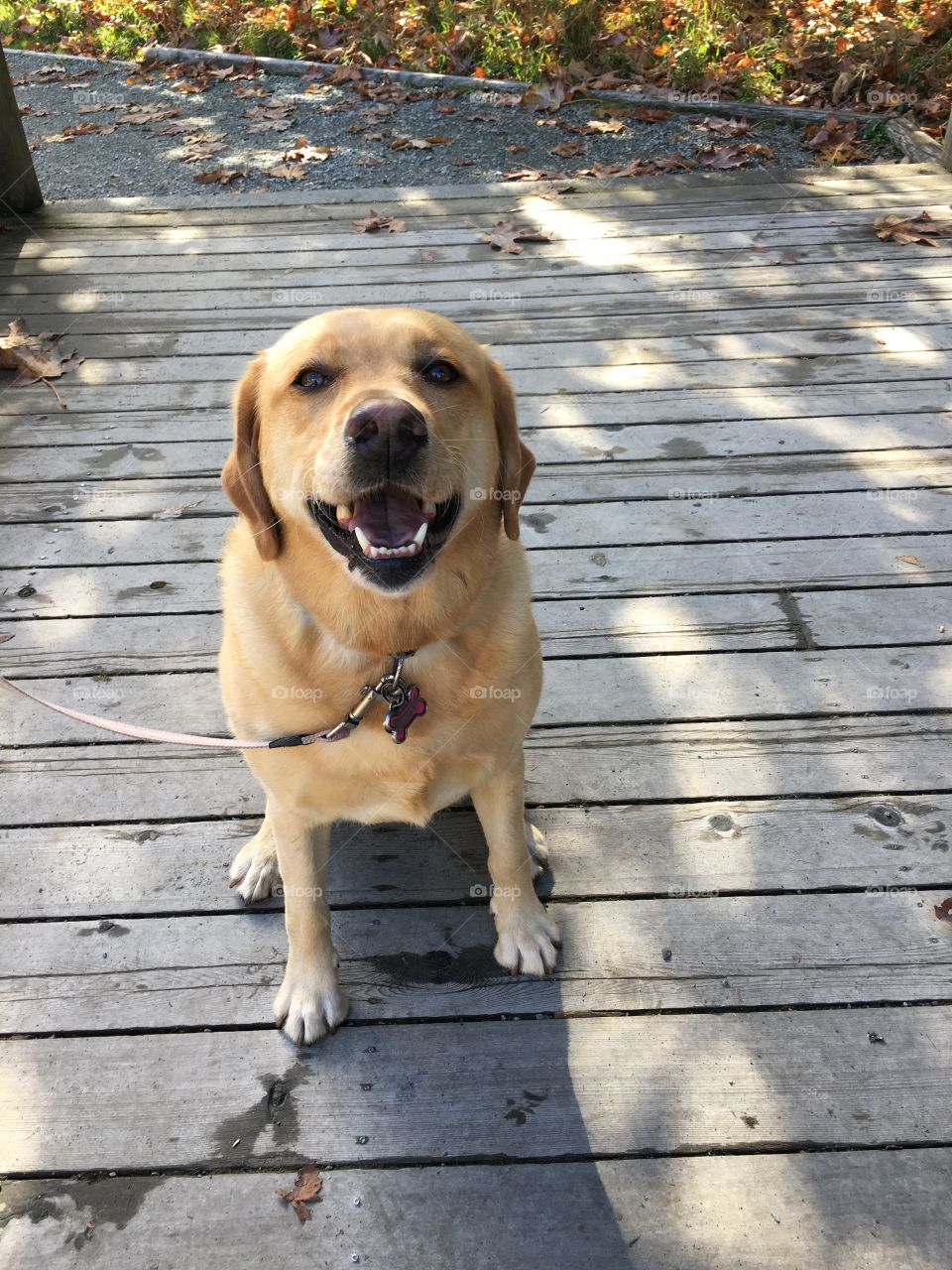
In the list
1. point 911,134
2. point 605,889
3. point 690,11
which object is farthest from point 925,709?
point 690,11

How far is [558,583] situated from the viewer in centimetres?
275

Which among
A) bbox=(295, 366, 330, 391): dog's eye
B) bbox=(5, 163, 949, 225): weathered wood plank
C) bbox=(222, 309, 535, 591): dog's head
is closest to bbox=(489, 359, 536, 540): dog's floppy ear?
bbox=(222, 309, 535, 591): dog's head

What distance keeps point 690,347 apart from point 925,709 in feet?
6.88

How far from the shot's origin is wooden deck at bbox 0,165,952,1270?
1.49 m

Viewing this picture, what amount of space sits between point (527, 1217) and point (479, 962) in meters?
0.47

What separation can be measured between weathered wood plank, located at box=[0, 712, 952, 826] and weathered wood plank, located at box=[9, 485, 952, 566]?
30.9 inches

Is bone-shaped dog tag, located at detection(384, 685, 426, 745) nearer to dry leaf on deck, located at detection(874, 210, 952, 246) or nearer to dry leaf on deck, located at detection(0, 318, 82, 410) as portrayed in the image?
dry leaf on deck, located at detection(0, 318, 82, 410)

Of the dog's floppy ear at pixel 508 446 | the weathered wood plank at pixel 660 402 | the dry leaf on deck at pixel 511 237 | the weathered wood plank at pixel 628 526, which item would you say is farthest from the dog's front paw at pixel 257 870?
the dry leaf on deck at pixel 511 237

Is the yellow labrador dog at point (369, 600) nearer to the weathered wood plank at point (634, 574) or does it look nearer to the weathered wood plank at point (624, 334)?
the weathered wood plank at point (634, 574)

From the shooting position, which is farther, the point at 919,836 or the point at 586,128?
the point at 586,128

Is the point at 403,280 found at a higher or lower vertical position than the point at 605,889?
higher

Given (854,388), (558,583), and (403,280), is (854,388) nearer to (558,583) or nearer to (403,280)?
(558,583)

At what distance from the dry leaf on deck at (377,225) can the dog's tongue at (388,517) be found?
3.80 meters

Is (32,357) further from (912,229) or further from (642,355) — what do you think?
(912,229)
